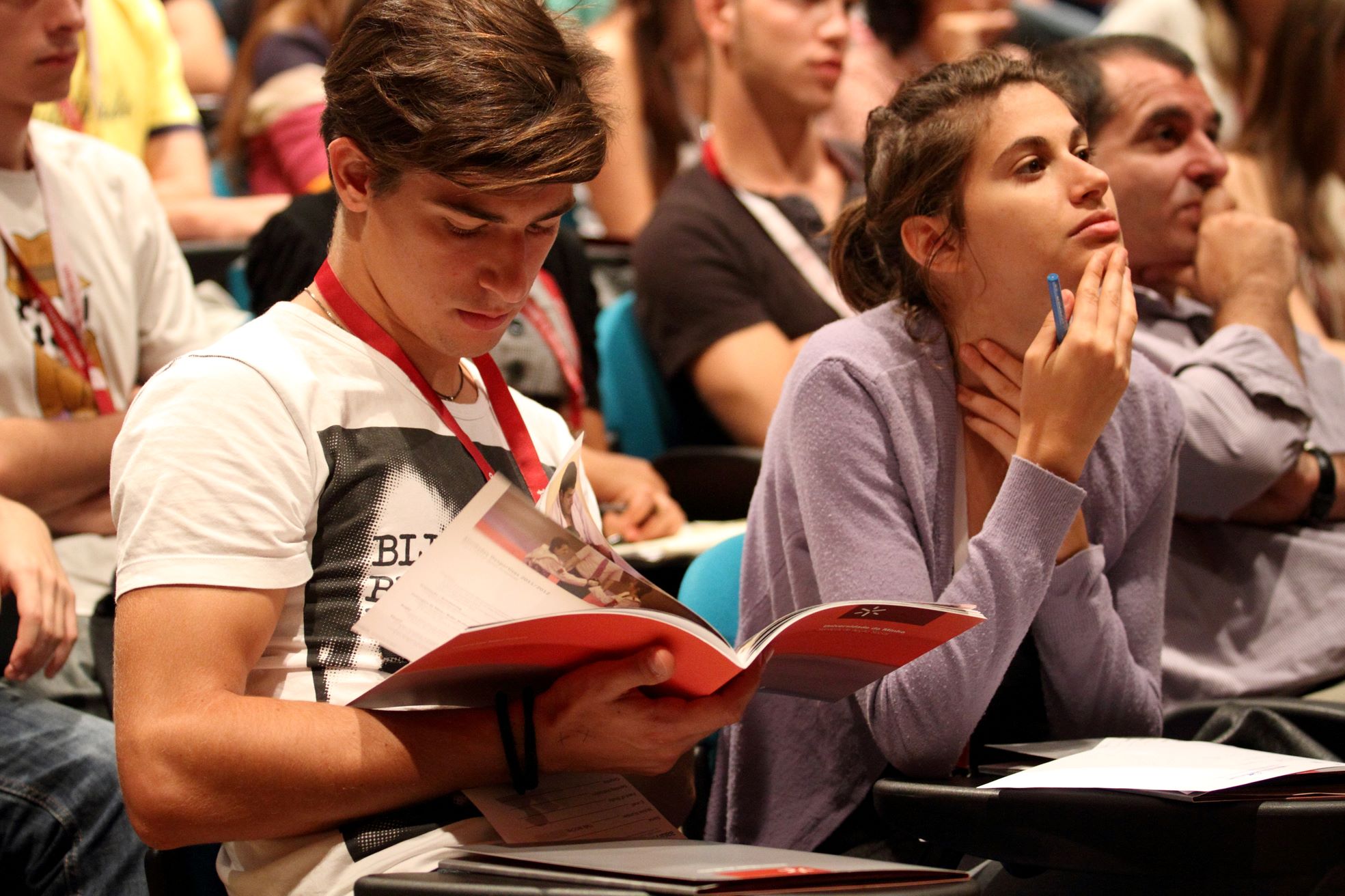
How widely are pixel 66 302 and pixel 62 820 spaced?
2.67ft

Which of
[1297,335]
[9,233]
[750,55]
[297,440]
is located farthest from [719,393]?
[297,440]

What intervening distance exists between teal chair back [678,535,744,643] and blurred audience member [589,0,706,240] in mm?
1852

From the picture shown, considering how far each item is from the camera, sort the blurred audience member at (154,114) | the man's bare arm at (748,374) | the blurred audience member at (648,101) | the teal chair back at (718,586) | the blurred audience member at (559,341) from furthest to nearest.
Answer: the blurred audience member at (648,101), the blurred audience member at (154,114), the man's bare arm at (748,374), the blurred audience member at (559,341), the teal chair back at (718,586)

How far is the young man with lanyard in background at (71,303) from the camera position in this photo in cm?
171

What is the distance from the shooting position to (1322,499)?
1.96m

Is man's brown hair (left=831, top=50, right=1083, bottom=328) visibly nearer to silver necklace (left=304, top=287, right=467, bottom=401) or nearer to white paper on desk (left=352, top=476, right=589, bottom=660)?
silver necklace (left=304, top=287, right=467, bottom=401)

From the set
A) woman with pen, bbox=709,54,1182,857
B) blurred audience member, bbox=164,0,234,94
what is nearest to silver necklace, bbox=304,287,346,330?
woman with pen, bbox=709,54,1182,857

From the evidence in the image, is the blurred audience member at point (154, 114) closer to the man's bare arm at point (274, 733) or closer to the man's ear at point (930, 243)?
the man's ear at point (930, 243)

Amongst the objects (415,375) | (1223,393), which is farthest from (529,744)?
(1223,393)

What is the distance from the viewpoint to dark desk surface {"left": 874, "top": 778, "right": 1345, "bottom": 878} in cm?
118

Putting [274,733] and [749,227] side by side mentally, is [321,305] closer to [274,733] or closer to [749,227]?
[274,733]

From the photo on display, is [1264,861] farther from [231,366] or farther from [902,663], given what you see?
[231,366]

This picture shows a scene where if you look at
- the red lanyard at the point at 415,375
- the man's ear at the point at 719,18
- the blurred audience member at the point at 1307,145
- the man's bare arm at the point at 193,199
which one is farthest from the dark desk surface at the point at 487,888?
the man's ear at the point at 719,18

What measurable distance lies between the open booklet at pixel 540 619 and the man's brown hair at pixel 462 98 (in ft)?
0.97
